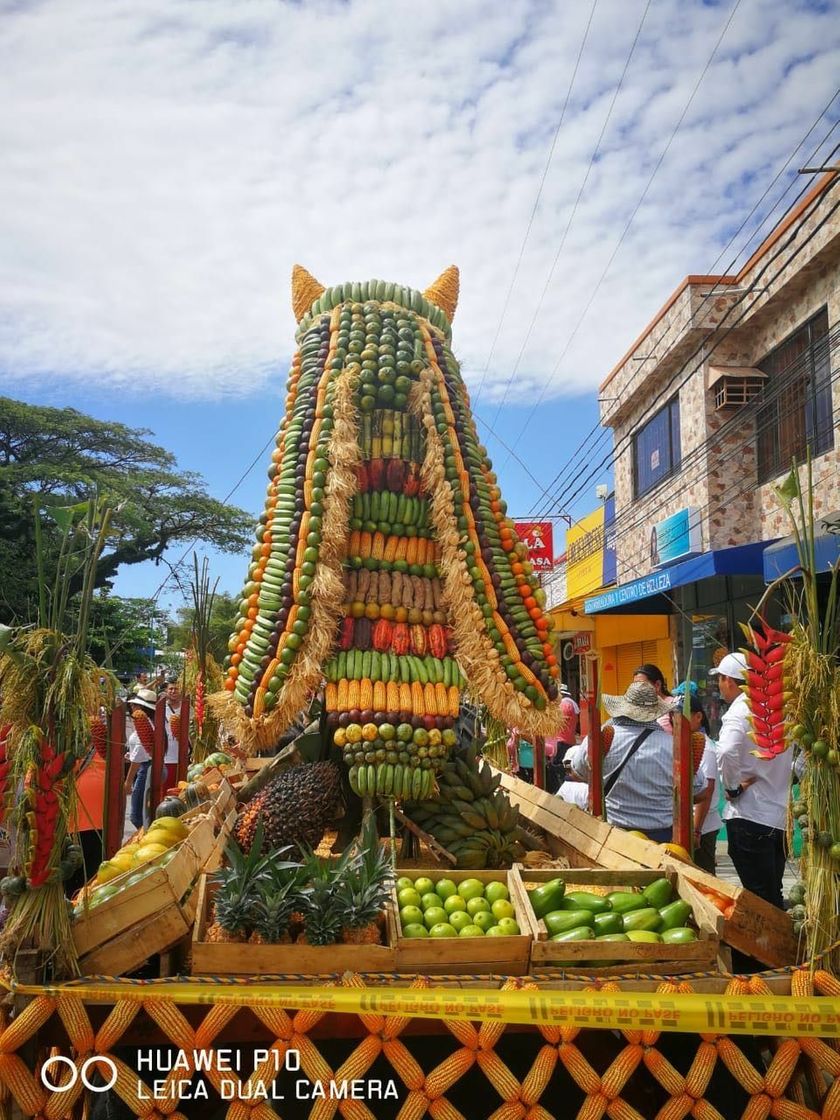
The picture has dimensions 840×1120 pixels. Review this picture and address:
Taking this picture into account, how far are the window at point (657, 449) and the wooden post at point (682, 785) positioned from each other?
37.3ft

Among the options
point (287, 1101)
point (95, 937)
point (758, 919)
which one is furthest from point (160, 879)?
point (758, 919)

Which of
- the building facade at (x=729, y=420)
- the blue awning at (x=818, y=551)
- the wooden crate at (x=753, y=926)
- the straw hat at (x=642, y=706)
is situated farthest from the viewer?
the building facade at (x=729, y=420)

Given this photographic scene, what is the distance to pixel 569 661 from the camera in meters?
23.5

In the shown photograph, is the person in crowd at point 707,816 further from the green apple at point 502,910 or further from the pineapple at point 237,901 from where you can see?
the pineapple at point 237,901

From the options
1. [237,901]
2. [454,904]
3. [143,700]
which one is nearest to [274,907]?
[237,901]

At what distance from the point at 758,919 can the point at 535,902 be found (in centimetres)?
82

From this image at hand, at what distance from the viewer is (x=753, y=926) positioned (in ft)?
9.53

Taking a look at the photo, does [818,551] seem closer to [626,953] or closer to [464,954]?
[626,953]

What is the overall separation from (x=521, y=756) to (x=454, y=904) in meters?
7.73

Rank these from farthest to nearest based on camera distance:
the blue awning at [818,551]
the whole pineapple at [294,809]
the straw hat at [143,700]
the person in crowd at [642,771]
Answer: the straw hat at [143,700] < the blue awning at [818,551] < the person in crowd at [642,771] < the whole pineapple at [294,809]

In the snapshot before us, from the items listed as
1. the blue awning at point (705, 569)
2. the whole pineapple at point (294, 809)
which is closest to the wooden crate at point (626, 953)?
the whole pineapple at point (294, 809)

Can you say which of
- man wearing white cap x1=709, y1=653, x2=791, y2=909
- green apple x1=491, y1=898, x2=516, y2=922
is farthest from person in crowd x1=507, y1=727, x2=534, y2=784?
green apple x1=491, y1=898, x2=516, y2=922

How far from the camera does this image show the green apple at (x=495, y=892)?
128 inches

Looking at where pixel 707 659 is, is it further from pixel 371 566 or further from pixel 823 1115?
pixel 823 1115
